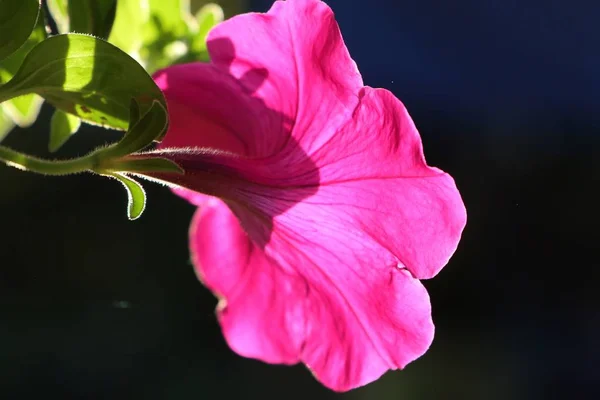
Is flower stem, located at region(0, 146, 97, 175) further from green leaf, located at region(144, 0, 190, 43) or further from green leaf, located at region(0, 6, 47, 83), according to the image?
green leaf, located at region(144, 0, 190, 43)

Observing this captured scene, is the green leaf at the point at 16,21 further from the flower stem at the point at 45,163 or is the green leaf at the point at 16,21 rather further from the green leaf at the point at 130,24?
the green leaf at the point at 130,24

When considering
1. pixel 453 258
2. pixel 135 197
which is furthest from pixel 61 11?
pixel 453 258

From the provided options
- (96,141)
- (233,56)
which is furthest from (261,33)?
(96,141)

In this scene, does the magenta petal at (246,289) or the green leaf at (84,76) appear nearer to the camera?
the green leaf at (84,76)

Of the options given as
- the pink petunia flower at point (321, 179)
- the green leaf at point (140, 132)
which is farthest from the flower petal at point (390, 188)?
the green leaf at point (140, 132)

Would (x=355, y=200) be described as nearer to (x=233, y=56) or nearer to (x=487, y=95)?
(x=233, y=56)
